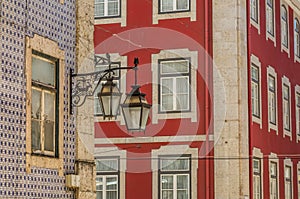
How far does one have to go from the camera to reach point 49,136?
39.8 ft

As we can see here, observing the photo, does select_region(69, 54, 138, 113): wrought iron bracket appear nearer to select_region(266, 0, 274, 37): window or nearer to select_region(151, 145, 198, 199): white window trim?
select_region(151, 145, 198, 199): white window trim

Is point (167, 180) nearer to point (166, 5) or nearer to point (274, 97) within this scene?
point (166, 5)

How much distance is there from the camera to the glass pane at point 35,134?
11.7 m

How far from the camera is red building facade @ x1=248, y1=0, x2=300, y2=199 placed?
2406 centimetres

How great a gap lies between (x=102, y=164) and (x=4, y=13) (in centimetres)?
1266

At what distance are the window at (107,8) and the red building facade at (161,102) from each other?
0.02 m

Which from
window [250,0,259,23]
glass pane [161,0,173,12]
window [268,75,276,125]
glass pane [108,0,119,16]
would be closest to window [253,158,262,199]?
window [268,75,276,125]

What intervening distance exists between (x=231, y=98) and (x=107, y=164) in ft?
11.2

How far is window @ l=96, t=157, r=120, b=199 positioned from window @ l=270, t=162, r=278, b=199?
4.27 m

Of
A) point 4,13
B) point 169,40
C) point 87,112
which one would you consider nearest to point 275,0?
point 169,40

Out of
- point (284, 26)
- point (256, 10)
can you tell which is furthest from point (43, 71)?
point (284, 26)

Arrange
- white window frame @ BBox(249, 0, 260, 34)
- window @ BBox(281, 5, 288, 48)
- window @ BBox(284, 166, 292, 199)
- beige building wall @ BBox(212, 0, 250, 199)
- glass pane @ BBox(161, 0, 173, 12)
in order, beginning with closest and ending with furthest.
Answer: beige building wall @ BBox(212, 0, 250, 199) < glass pane @ BBox(161, 0, 173, 12) < white window frame @ BBox(249, 0, 260, 34) < window @ BBox(284, 166, 292, 199) < window @ BBox(281, 5, 288, 48)

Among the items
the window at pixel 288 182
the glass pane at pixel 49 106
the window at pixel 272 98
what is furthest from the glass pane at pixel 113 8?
the glass pane at pixel 49 106

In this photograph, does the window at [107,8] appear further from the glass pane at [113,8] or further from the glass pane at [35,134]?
the glass pane at [35,134]
